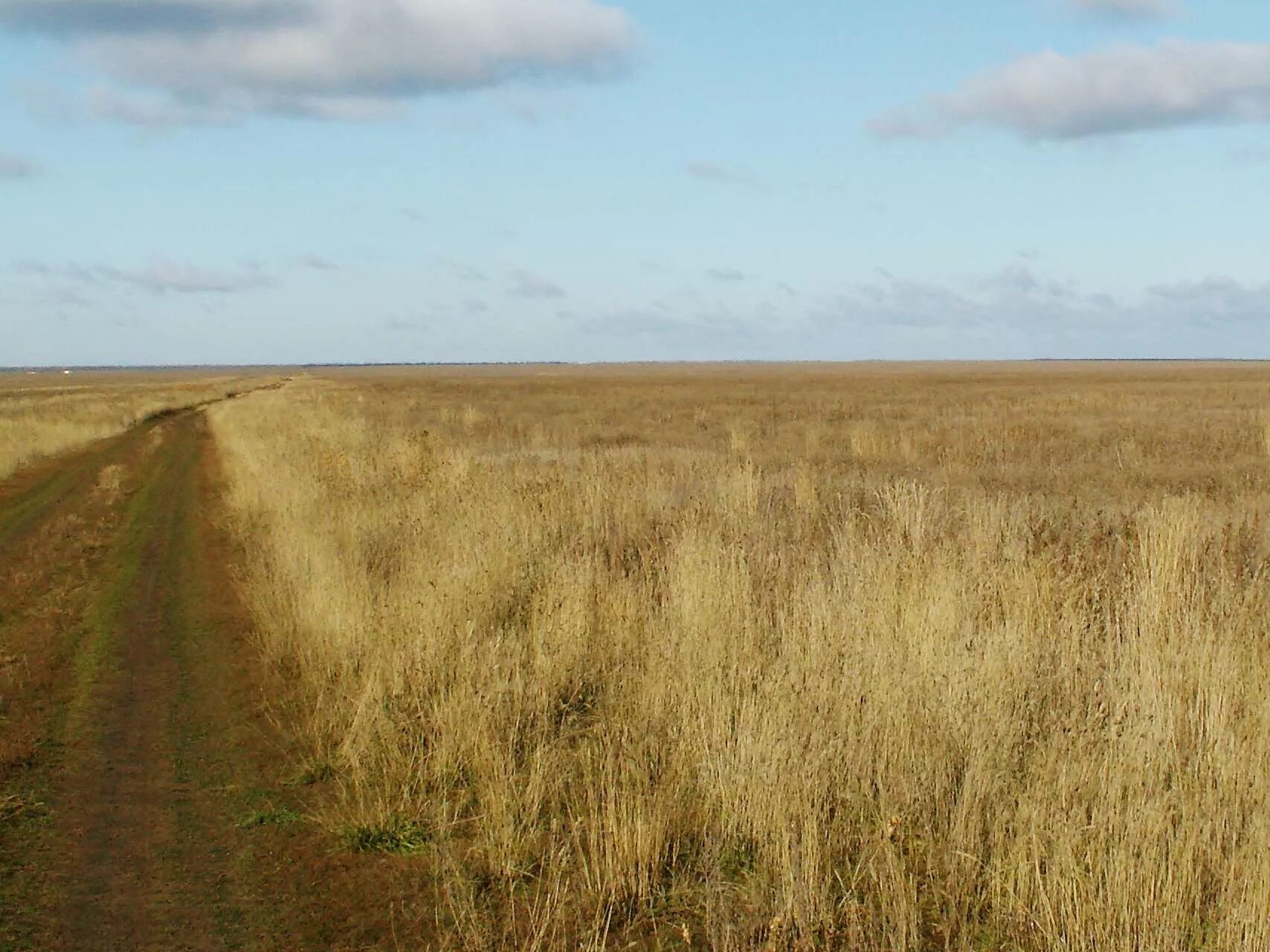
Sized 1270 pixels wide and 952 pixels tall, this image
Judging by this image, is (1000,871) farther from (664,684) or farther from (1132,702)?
(664,684)

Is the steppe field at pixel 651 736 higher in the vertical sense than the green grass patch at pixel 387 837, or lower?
higher

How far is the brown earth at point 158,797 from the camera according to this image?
434 centimetres

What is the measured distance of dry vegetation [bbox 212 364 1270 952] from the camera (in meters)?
4.05

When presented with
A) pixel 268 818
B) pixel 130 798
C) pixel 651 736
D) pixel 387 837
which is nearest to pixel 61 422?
pixel 130 798

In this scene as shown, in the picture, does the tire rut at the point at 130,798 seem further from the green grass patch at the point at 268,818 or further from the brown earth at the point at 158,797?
the green grass patch at the point at 268,818

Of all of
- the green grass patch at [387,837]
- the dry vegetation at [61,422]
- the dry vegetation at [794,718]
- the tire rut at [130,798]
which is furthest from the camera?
the dry vegetation at [61,422]

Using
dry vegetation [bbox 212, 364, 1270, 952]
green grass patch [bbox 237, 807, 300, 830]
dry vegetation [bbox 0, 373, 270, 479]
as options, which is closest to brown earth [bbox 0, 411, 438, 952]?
green grass patch [bbox 237, 807, 300, 830]

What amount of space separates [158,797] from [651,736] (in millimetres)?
2624

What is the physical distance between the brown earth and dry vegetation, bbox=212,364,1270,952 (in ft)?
0.95

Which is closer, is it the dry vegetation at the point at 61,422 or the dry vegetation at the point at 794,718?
the dry vegetation at the point at 794,718

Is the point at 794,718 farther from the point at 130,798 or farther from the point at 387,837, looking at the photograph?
the point at 130,798

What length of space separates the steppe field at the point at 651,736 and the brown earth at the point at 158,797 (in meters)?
0.03

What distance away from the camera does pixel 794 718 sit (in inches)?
205

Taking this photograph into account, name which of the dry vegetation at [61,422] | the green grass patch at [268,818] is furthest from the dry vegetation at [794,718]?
the dry vegetation at [61,422]
